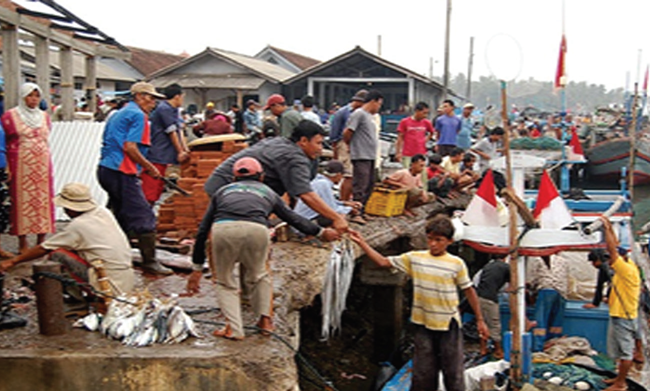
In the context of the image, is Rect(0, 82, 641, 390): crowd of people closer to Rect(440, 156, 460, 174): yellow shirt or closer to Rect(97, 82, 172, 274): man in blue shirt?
Rect(97, 82, 172, 274): man in blue shirt

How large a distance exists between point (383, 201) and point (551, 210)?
377 cm

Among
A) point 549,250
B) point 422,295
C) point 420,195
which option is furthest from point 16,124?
point 420,195

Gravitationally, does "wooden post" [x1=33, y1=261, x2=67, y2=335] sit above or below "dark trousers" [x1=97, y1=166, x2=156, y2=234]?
below

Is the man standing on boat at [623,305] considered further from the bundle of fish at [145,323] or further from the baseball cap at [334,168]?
the bundle of fish at [145,323]

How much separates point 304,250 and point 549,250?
255 centimetres

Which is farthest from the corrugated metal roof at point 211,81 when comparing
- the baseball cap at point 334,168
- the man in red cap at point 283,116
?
the baseball cap at point 334,168

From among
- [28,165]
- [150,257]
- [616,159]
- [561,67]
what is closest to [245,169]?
[150,257]

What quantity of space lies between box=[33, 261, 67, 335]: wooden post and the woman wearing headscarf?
229 centimetres

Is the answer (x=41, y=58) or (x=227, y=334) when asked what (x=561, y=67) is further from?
(x=227, y=334)

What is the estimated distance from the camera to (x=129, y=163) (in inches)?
241

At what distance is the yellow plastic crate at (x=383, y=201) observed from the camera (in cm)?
977

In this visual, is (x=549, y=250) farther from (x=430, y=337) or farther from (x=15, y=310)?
(x=15, y=310)

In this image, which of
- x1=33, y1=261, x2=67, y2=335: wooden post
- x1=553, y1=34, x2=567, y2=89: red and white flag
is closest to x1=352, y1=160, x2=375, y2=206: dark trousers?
x1=33, y1=261, x2=67, y2=335: wooden post

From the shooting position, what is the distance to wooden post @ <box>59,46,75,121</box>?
384 inches
